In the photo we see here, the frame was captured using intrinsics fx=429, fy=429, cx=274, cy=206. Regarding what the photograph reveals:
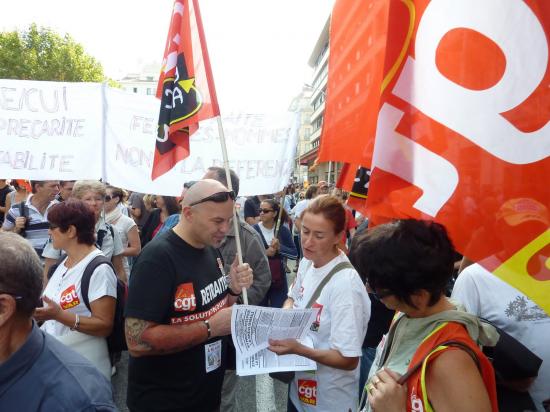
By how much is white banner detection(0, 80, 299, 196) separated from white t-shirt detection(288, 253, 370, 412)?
272cm

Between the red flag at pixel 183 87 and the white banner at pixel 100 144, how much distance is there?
6.75 ft

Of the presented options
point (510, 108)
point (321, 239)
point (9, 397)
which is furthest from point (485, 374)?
point (9, 397)

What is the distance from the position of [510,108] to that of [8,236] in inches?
58.9

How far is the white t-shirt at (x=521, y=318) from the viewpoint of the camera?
6.56ft

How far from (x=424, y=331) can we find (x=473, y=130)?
0.64 meters

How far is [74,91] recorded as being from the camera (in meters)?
4.97

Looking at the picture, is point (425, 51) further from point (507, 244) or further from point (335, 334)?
point (335, 334)

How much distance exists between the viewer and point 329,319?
221 cm

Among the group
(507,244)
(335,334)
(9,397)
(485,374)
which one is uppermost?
(507,244)

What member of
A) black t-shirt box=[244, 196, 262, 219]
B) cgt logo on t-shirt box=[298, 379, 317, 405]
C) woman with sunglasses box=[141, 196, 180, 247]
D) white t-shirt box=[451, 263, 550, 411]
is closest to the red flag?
cgt logo on t-shirt box=[298, 379, 317, 405]

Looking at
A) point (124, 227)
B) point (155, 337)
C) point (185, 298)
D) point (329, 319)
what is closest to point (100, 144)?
point (124, 227)

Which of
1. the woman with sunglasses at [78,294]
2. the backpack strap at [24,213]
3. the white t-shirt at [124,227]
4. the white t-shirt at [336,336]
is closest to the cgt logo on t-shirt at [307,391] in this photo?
the white t-shirt at [336,336]

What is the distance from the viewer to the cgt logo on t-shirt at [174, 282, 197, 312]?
6.79 feet

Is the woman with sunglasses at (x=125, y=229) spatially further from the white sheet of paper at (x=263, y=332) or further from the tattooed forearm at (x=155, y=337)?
the white sheet of paper at (x=263, y=332)
